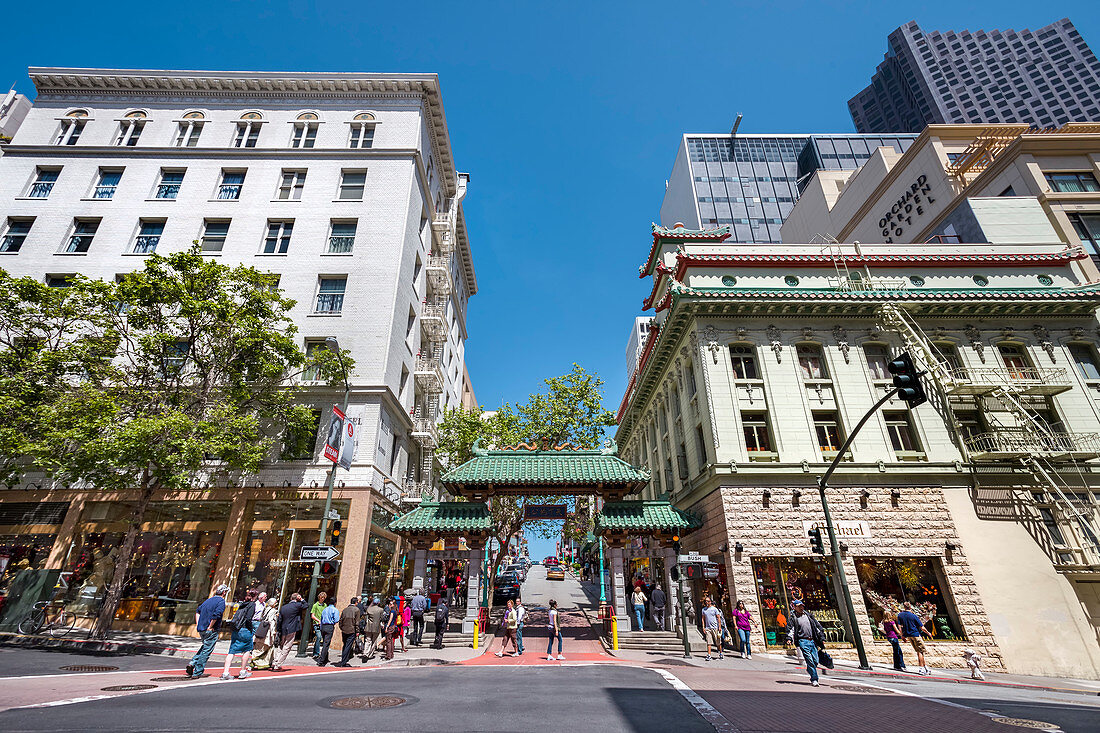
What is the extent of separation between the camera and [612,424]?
37531 mm

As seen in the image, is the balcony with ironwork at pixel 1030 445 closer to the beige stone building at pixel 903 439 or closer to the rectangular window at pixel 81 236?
the beige stone building at pixel 903 439

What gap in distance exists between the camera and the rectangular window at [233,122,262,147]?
3062 centimetres

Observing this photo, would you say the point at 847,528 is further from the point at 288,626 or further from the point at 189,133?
the point at 189,133

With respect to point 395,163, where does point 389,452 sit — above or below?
below

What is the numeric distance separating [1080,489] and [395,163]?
38049mm

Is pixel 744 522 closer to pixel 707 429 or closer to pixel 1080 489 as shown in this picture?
pixel 707 429

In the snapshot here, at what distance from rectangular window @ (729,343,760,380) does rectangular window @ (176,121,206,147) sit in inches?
1363

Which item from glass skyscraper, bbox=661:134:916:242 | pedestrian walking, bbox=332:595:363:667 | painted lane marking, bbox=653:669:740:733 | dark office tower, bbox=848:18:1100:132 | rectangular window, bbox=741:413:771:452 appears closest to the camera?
painted lane marking, bbox=653:669:740:733

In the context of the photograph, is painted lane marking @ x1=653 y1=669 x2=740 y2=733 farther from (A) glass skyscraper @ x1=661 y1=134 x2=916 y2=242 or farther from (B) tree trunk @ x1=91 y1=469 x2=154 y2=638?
(A) glass skyscraper @ x1=661 y1=134 x2=916 y2=242

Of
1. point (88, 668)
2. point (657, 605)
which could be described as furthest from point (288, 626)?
point (657, 605)

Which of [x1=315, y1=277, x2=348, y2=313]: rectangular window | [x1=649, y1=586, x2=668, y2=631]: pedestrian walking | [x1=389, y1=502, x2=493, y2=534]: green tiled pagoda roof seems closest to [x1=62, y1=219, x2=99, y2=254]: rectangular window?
[x1=315, y1=277, x2=348, y2=313]: rectangular window

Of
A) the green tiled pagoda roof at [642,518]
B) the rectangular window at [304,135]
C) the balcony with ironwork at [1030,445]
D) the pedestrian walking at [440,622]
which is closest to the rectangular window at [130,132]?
the rectangular window at [304,135]

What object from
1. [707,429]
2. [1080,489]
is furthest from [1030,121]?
[707,429]

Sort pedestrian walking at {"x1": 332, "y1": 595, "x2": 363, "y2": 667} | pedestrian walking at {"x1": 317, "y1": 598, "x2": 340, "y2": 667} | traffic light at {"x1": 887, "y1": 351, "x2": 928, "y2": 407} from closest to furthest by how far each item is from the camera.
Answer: traffic light at {"x1": 887, "y1": 351, "x2": 928, "y2": 407}, pedestrian walking at {"x1": 332, "y1": 595, "x2": 363, "y2": 667}, pedestrian walking at {"x1": 317, "y1": 598, "x2": 340, "y2": 667}
